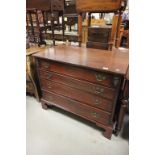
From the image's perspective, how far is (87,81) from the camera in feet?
3.99

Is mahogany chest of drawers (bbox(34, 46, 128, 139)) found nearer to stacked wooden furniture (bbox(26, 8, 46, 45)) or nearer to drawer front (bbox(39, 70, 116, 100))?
drawer front (bbox(39, 70, 116, 100))

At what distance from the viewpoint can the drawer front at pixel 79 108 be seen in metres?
1.30

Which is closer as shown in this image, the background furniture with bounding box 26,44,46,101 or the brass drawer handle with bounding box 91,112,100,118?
the brass drawer handle with bounding box 91,112,100,118

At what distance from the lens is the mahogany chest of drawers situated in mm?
1116

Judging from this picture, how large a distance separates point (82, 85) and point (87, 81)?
0.07 meters

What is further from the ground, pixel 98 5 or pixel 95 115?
pixel 98 5

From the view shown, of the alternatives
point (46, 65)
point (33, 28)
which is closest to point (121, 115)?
point (46, 65)

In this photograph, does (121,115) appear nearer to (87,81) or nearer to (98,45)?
(87,81)

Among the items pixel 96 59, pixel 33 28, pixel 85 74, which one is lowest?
pixel 85 74

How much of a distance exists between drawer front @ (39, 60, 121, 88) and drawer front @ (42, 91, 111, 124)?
0.31 m

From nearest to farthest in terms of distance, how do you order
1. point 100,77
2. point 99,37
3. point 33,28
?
1. point 100,77
2. point 99,37
3. point 33,28

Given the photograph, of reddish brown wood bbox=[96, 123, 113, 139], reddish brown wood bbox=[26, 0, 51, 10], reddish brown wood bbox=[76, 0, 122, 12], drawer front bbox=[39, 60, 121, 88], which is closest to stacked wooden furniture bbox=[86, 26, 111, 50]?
reddish brown wood bbox=[76, 0, 122, 12]
